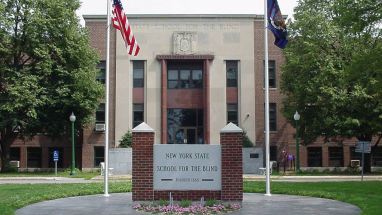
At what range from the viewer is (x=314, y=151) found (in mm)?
47250

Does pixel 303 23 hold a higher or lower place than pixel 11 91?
higher

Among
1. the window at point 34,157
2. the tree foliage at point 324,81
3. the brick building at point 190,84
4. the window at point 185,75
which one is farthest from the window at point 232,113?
the window at point 34,157

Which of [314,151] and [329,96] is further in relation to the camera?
[314,151]

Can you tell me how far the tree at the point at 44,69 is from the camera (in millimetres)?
37906

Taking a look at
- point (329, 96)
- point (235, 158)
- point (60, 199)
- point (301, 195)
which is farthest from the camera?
point (329, 96)

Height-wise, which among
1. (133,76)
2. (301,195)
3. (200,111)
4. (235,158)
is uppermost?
(133,76)

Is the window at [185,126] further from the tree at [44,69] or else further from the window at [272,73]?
the tree at [44,69]

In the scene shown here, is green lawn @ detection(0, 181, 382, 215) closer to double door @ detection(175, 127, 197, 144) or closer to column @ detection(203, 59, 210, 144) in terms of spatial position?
column @ detection(203, 59, 210, 144)

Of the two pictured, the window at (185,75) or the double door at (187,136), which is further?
the window at (185,75)

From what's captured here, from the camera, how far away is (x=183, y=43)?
1794 inches

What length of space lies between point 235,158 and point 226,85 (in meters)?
30.5

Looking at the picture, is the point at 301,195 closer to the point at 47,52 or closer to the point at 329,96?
the point at 329,96

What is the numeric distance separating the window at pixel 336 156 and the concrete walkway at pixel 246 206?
30.0 meters

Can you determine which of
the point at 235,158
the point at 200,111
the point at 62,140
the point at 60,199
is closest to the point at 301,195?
the point at 235,158
